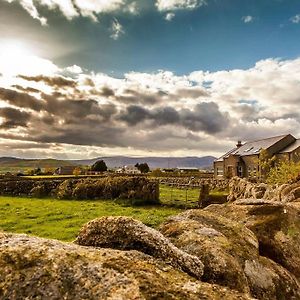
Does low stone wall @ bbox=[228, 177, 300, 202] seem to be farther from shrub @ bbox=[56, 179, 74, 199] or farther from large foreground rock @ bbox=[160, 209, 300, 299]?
shrub @ bbox=[56, 179, 74, 199]

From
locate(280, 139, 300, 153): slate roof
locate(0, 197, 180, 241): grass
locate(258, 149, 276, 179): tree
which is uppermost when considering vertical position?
locate(280, 139, 300, 153): slate roof

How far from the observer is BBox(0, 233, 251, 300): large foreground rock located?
142 inches

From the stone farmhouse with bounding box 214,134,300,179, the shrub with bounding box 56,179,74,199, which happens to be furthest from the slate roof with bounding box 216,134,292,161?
the shrub with bounding box 56,179,74,199

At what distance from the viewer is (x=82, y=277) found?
3.78m

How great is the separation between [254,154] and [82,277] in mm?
85272

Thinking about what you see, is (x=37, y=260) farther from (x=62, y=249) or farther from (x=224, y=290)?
(x=224, y=290)

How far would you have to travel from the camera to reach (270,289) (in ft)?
20.5

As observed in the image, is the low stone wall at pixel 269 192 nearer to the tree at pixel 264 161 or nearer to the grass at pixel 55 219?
the grass at pixel 55 219

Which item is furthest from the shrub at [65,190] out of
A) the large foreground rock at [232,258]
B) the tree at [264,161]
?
the large foreground rock at [232,258]

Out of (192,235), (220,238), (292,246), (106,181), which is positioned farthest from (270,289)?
(106,181)

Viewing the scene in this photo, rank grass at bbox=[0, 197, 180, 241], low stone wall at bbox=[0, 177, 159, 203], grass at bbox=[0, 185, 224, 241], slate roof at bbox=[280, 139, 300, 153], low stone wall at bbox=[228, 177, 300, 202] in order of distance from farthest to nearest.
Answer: slate roof at bbox=[280, 139, 300, 153] < low stone wall at bbox=[0, 177, 159, 203] < grass at bbox=[0, 185, 224, 241] < grass at bbox=[0, 197, 180, 241] < low stone wall at bbox=[228, 177, 300, 202]

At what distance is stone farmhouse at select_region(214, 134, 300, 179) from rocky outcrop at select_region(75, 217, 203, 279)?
74459mm

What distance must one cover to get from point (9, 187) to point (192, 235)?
59.9 m

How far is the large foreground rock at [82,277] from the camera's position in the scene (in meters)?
3.61
